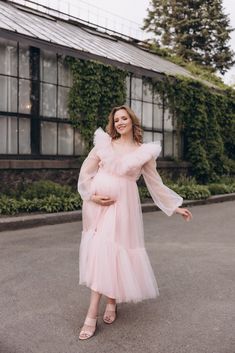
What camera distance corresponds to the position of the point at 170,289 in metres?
4.50

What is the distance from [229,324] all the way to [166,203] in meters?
1.09

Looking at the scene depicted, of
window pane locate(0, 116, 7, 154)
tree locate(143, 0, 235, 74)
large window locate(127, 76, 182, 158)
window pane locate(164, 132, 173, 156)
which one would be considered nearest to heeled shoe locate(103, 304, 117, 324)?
window pane locate(0, 116, 7, 154)

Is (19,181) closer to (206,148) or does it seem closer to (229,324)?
(229,324)

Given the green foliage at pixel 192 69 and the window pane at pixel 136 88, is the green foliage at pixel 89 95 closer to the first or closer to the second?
the window pane at pixel 136 88

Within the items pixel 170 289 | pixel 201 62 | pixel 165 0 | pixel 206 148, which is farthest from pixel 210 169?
pixel 165 0

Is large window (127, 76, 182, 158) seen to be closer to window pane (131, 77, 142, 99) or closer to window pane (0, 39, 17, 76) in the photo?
window pane (131, 77, 142, 99)

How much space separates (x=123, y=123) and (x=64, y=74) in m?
9.15

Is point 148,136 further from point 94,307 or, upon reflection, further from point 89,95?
point 94,307

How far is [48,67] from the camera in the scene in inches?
468

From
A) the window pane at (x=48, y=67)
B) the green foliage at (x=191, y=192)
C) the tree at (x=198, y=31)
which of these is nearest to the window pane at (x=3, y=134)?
the window pane at (x=48, y=67)

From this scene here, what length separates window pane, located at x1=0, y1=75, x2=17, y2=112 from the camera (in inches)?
428

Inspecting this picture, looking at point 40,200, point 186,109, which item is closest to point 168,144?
point 186,109

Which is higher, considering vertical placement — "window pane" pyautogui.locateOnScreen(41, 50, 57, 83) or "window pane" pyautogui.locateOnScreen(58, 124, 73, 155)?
"window pane" pyautogui.locateOnScreen(41, 50, 57, 83)

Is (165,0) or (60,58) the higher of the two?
(165,0)
